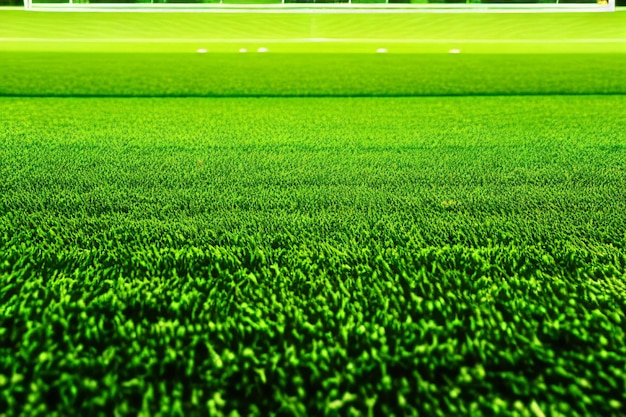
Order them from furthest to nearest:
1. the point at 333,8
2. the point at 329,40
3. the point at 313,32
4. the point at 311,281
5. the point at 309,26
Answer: the point at 333,8, the point at 309,26, the point at 313,32, the point at 329,40, the point at 311,281

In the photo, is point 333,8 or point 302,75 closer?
point 302,75

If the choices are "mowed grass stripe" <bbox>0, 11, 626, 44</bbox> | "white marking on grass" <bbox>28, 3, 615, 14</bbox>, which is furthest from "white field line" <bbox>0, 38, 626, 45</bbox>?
"white marking on grass" <bbox>28, 3, 615, 14</bbox>

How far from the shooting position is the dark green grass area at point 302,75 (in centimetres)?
440

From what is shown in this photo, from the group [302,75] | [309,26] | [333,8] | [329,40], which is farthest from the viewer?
[333,8]

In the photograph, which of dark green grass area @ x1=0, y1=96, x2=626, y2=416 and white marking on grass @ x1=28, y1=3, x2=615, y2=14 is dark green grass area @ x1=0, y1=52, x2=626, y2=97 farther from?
white marking on grass @ x1=28, y1=3, x2=615, y2=14

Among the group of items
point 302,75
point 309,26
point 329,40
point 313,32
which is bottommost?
point 302,75

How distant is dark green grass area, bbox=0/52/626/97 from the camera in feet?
14.4

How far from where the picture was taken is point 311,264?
3.93 feet

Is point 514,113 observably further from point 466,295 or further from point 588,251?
point 466,295

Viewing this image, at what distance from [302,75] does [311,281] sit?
14.1 ft

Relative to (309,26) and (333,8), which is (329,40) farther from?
(333,8)

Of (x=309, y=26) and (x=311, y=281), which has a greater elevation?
(x=309, y=26)

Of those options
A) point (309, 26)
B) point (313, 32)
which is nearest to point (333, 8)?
point (309, 26)

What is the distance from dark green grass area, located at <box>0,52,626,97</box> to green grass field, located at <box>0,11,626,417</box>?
1416 mm
